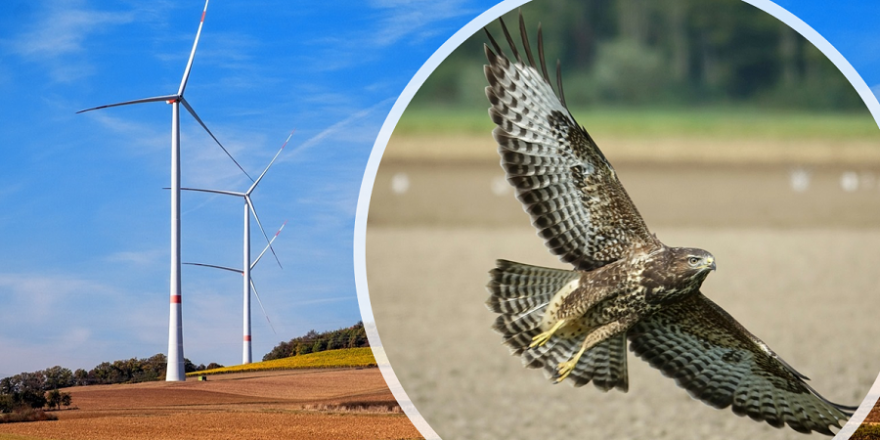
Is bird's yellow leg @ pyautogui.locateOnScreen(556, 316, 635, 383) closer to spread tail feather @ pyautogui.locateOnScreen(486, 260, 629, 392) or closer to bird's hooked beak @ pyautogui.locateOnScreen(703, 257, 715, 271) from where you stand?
spread tail feather @ pyautogui.locateOnScreen(486, 260, 629, 392)

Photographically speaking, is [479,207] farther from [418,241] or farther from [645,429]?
[645,429]

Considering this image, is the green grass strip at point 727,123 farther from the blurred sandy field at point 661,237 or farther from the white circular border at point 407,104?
the white circular border at point 407,104

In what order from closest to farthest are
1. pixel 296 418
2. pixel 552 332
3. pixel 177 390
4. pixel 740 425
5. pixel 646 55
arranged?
pixel 552 332 < pixel 740 425 < pixel 646 55 < pixel 296 418 < pixel 177 390

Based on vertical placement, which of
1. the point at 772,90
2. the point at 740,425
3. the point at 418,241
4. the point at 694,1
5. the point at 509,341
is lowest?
the point at 740,425

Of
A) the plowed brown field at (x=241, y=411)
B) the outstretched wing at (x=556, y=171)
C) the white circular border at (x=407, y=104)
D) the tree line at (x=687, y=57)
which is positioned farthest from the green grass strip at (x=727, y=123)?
the plowed brown field at (x=241, y=411)

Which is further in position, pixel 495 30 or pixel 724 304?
pixel 724 304

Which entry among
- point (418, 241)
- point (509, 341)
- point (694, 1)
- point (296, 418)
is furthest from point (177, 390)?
point (694, 1)

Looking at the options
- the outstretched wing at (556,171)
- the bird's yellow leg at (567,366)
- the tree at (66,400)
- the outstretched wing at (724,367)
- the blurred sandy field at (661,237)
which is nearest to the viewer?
the outstretched wing at (556,171)

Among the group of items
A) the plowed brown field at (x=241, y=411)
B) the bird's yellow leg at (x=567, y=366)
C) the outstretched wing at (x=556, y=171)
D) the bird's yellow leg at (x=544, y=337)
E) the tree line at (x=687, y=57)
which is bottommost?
the plowed brown field at (x=241, y=411)
